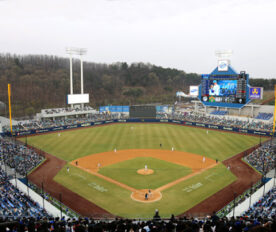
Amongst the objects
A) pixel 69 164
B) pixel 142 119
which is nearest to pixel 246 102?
pixel 142 119

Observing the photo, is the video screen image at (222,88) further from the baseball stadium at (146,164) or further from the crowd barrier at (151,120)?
the crowd barrier at (151,120)

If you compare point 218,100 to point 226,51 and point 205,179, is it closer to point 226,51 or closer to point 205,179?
point 226,51

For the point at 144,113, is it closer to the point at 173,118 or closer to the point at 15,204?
the point at 173,118

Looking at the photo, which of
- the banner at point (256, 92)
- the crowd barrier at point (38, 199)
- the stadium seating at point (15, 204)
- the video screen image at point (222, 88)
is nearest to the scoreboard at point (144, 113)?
the video screen image at point (222, 88)

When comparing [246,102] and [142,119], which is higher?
[246,102]

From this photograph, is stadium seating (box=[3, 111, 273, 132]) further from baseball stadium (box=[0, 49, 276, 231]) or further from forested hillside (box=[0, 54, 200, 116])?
forested hillside (box=[0, 54, 200, 116])

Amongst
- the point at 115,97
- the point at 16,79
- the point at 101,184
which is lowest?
the point at 101,184

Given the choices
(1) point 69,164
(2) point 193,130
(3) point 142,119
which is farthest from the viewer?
(3) point 142,119
